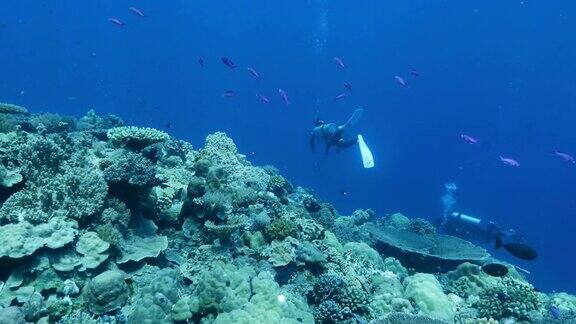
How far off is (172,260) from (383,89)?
141822 mm

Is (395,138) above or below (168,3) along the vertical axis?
below

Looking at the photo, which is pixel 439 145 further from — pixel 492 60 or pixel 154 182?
pixel 154 182

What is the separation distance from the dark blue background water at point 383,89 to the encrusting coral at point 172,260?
69.9m

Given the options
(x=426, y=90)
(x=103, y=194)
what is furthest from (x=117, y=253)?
(x=426, y=90)

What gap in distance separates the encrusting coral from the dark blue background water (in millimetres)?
69920

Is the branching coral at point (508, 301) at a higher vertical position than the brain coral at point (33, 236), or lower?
higher

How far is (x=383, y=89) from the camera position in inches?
5586

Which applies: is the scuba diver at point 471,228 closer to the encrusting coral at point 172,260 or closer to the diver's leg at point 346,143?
the diver's leg at point 346,143

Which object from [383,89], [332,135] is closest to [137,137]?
[332,135]

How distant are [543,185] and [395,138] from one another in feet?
145

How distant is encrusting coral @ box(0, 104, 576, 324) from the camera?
5605 mm

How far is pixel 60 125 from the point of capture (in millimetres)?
11547

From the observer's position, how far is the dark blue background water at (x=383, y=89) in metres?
109

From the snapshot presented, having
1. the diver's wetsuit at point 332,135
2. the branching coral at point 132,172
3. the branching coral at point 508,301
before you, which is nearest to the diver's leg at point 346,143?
the diver's wetsuit at point 332,135
